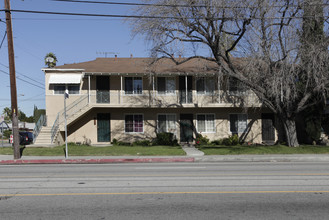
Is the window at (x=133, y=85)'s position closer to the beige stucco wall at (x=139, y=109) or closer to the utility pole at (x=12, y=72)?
the beige stucco wall at (x=139, y=109)

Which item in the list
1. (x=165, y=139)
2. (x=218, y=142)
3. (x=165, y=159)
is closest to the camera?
(x=165, y=159)

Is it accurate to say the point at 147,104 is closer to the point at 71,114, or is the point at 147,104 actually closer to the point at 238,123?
the point at 71,114

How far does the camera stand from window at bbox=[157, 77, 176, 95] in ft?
78.0

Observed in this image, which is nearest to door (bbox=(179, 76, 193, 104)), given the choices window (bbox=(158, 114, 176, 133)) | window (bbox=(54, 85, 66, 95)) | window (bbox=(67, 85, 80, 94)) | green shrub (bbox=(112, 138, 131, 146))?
window (bbox=(158, 114, 176, 133))

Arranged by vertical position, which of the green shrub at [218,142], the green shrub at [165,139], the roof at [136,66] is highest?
the roof at [136,66]

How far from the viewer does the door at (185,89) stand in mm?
23375

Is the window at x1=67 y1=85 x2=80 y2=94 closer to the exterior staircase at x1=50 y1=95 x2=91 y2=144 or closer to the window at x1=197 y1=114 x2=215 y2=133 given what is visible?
the exterior staircase at x1=50 y1=95 x2=91 y2=144

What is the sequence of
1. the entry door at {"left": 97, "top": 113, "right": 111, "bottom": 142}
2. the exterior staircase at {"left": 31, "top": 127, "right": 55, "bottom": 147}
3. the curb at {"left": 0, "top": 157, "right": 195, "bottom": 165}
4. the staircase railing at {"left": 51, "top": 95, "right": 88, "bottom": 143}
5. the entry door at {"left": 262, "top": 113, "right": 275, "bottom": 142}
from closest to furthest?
1. the curb at {"left": 0, "top": 157, "right": 195, "bottom": 165}
2. the exterior staircase at {"left": 31, "top": 127, "right": 55, "bottom": 147}
3. the staircase railing at {"left": 51, "top": 95, "right": 88, "bottom": 143}
4. the entry door at {"left": 97, "top": 113, "right": 111, "bottom": 142}
5. the entry door at {"left": 262, "top": 113, "right": 275, "bottom": 142}

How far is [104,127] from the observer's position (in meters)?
23.7

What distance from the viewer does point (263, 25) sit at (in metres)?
17.2

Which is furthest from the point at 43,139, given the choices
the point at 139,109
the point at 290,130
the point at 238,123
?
the point at 290,130

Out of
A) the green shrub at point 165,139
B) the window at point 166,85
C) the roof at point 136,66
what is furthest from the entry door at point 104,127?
the window at point 166,85

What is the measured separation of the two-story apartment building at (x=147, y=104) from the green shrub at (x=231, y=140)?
→ 0.86m

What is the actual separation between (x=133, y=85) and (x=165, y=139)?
4.98 metres
